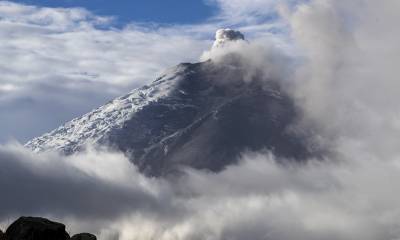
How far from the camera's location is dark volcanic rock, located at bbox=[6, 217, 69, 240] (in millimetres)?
70875

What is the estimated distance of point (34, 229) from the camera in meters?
70.9

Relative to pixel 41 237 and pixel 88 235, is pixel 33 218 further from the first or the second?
pixel 88 235

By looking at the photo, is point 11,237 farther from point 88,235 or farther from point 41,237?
point 88,235

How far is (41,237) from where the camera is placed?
234 feet

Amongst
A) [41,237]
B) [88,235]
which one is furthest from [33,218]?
[88,235]

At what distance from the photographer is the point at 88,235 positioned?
248 feet

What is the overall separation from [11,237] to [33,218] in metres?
3.13

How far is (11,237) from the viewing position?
2835 inches

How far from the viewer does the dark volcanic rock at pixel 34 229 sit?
7088 cm

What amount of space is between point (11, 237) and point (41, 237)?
10.7 ft

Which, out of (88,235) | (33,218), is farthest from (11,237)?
(88,235)

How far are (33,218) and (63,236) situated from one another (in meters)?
3.60
